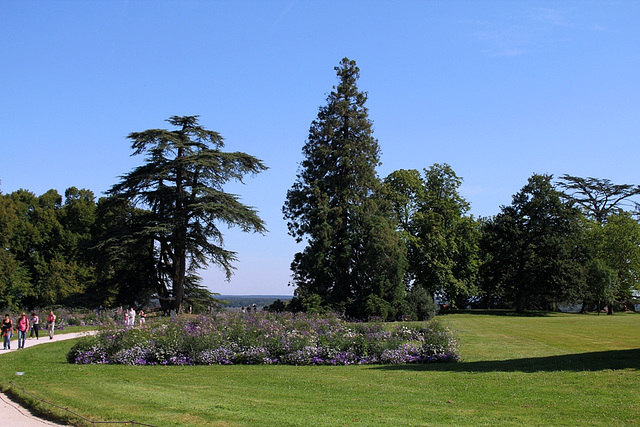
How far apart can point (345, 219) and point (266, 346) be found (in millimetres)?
25056

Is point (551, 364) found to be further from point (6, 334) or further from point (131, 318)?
point (131, 318)

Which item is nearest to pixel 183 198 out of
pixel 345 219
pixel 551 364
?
pixel 345 219

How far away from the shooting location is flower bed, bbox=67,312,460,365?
61.4ft

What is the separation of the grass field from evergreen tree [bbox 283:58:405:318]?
21.7 m

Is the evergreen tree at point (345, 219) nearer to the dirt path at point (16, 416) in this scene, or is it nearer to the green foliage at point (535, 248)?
the green foliage at point (535, 248)

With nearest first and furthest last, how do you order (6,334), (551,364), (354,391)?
(354,391), (551,364), (6,334)

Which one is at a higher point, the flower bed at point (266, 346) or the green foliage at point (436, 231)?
the green foliage at point (436, 231)

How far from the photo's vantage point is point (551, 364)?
16.1 metres

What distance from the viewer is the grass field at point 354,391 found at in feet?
30.7

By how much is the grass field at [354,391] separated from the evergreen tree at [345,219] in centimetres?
2166

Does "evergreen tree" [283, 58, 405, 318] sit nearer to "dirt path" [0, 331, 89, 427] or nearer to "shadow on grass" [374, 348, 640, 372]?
"shadow on grass" [374, 348, 640, 372]

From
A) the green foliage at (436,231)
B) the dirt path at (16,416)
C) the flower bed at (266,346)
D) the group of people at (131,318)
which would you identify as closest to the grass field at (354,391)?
the dirt path at (16,416)

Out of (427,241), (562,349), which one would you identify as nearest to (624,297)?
(427,241)

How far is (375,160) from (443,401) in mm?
35163
